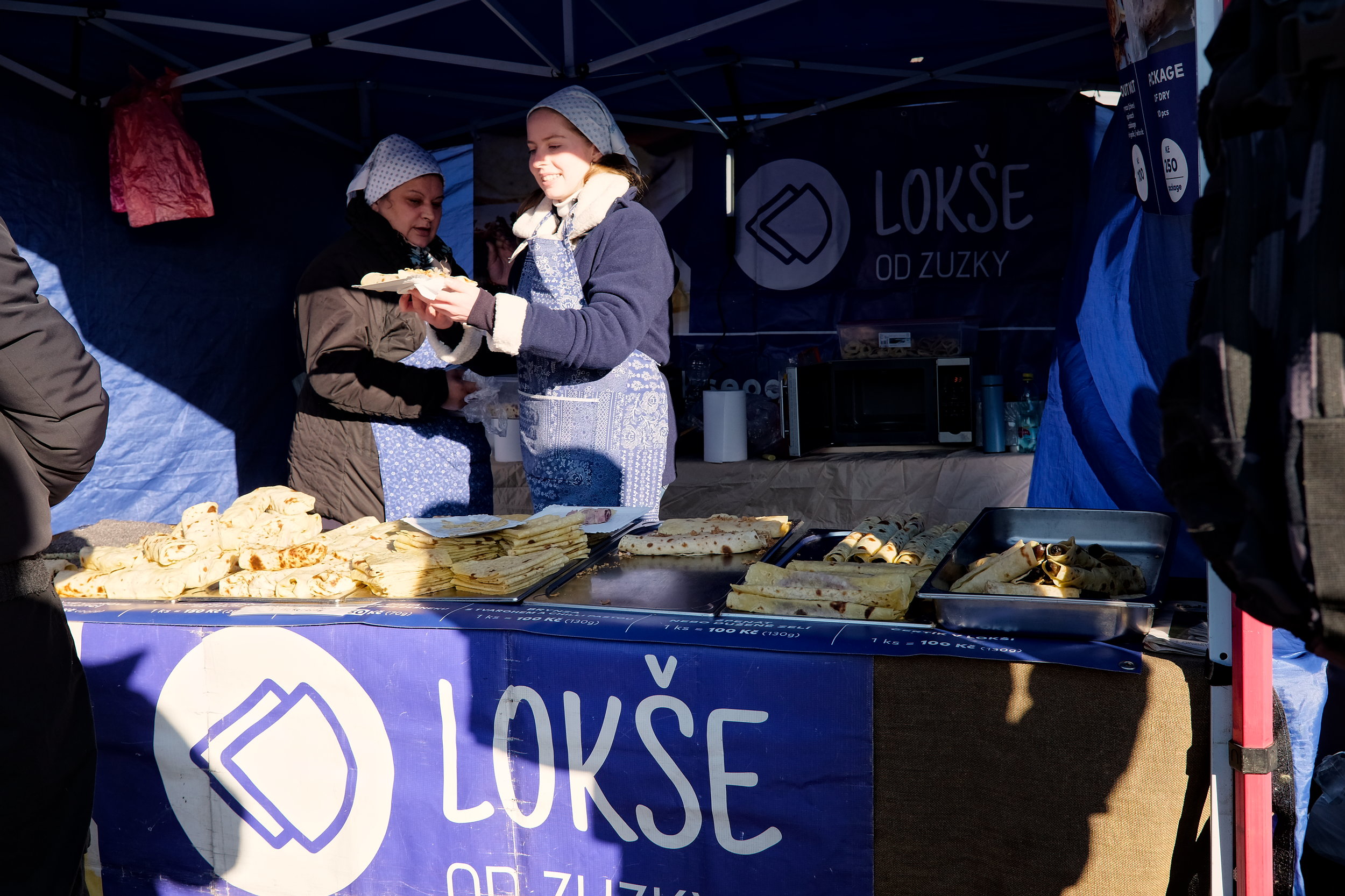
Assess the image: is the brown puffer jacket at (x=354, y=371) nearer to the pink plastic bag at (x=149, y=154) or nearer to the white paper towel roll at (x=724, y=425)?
the pink plastic bag at (x=149, y=154)

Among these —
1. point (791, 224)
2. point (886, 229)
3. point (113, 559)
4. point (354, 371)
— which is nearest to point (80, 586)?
point (113, 559)

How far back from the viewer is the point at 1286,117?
2.43 ft

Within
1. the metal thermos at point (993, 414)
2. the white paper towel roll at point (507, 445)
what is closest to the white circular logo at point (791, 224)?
the metal thermos at point (993, 414)

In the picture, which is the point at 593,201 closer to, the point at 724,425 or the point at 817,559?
the point at 817,559

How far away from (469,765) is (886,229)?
4.32 metres

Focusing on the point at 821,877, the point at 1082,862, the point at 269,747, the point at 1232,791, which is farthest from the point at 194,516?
the point at 1232,791

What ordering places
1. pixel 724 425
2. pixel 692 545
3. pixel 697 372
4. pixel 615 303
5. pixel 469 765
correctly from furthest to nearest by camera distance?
pixel 697 372
pixel 724 425
pixel 615 303
pixel 692 545
pixel 469 765

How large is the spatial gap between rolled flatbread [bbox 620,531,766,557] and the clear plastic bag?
3.98ft

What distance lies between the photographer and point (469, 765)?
5.95 ft

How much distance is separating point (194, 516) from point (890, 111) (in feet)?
14.0

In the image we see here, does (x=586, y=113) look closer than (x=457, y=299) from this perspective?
No

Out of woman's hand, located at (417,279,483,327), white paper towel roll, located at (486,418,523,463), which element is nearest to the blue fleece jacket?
woman's hand, located at (417,279,483,327)

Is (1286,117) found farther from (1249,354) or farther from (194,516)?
(194,516)

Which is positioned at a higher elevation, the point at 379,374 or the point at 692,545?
the point at 379,374
